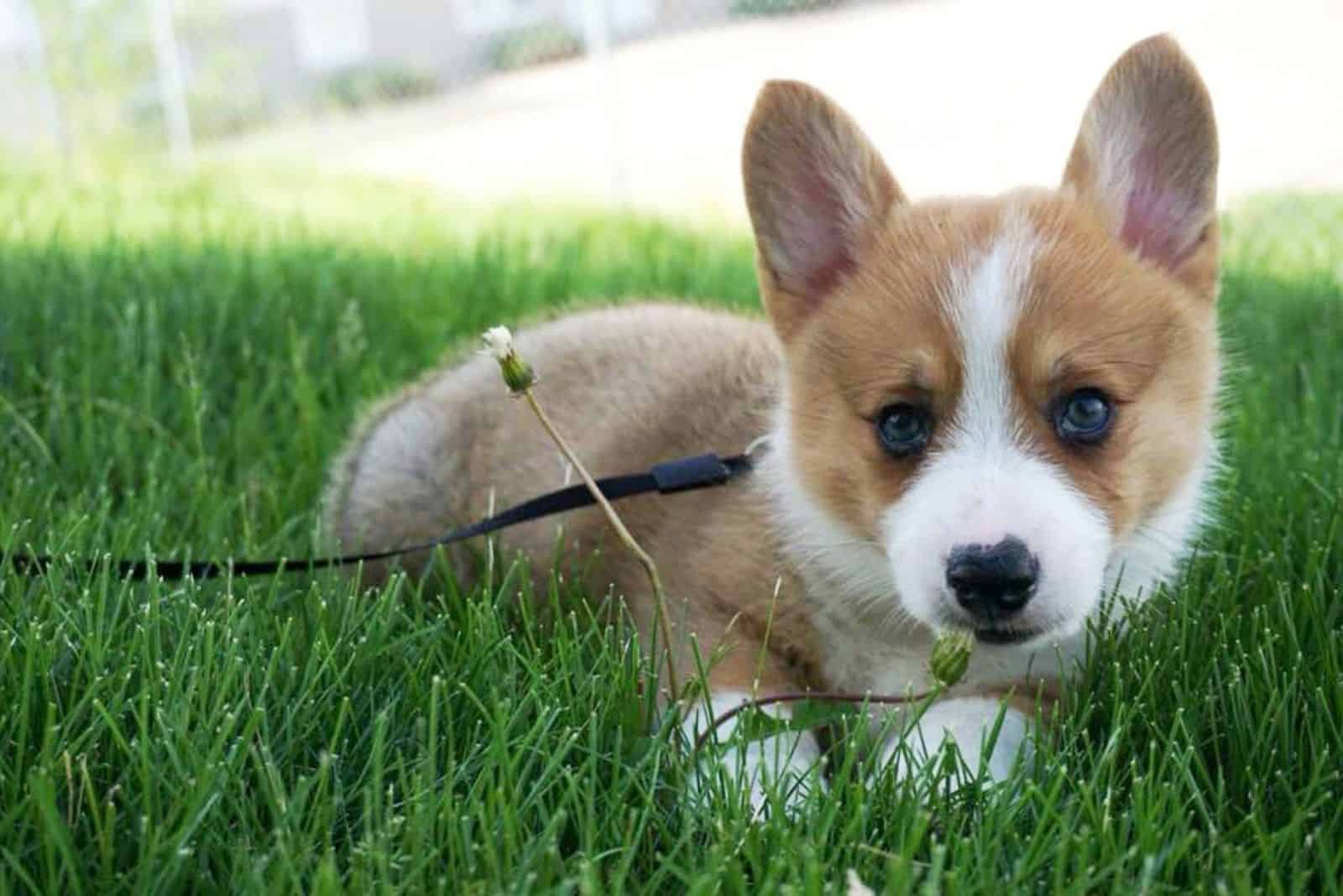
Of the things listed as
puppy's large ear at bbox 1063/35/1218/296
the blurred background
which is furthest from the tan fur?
the blurred background

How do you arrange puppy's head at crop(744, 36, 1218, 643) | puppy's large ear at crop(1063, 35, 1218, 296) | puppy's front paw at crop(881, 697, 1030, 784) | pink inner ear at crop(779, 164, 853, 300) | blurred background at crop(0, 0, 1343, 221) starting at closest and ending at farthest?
puppy's front paw at crop(881, 697, 1030, 784)
puppy's head at crop(744, 36, 1218, 643)
puppy's large ear at crop(1063, 35, 1218, 296)
pink inner ear at crop(779, 164, 853, 300)
blurred background at crop(0, 0, 1343, 221)

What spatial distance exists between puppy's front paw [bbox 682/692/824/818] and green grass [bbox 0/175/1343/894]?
0.13 feet

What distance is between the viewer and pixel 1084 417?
2.23m

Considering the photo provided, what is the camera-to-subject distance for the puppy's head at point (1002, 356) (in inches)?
81.8

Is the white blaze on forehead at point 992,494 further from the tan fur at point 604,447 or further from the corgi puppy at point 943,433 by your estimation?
the tan fur at point 604,447

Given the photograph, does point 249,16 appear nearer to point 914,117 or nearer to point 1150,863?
point 914,117

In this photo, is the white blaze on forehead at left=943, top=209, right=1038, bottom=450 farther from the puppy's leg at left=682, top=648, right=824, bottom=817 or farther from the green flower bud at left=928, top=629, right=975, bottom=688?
the puppy's leg at left=682, top=648, right=824, bottom=817

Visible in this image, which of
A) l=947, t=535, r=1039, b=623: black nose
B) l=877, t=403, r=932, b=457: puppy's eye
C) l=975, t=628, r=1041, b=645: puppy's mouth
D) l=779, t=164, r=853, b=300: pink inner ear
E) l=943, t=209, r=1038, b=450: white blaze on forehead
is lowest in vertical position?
l=975, t=628, r=1041, b=645: puppy's mouth

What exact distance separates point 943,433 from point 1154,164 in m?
0.75

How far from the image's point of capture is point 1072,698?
2188 mm

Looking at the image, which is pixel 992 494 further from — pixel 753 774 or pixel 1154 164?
pixel 1154 164

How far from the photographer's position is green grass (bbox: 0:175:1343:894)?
164cm

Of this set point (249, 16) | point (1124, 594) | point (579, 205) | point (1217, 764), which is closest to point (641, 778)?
point (1217, 764)

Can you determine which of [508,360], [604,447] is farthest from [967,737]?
[604,447]
